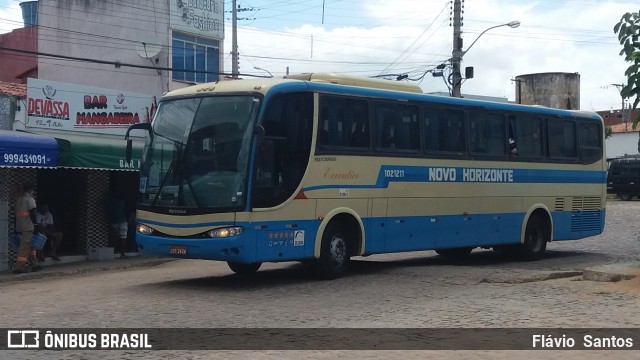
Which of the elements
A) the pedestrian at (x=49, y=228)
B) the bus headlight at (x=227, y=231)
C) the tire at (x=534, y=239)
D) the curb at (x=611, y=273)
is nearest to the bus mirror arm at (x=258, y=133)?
the bus headlight at (x=227, y=231)

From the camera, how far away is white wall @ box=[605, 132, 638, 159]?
64312 mm

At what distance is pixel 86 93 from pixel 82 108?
44cm

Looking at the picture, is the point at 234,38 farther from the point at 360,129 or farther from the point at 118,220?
the point at 360,129

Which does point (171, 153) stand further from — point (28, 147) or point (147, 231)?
point (28, 147)

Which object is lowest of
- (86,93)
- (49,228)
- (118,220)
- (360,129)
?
(49,228)

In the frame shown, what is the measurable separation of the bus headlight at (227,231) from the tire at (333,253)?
77.0 inches

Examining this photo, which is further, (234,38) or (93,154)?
(234,38)

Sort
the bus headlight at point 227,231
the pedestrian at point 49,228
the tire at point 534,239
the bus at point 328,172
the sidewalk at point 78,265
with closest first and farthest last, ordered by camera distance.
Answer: the bus headlight at point 227,231
the bus at point 328,172
the sidewalk at point 78,265
the pedestrian at point 49,228
the tire at point 534,239

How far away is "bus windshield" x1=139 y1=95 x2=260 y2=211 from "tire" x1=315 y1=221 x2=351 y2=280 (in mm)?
2115

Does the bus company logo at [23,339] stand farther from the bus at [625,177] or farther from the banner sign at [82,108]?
the bus at [625,177]

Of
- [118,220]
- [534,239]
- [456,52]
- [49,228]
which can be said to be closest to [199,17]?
[456,52]

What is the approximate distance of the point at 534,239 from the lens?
774 inches

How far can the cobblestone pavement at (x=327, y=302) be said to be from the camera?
32.6 ft

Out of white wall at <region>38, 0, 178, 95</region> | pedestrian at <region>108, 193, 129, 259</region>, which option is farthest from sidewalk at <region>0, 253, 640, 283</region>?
white wall at <region>38, 0, 178, 95</region>
